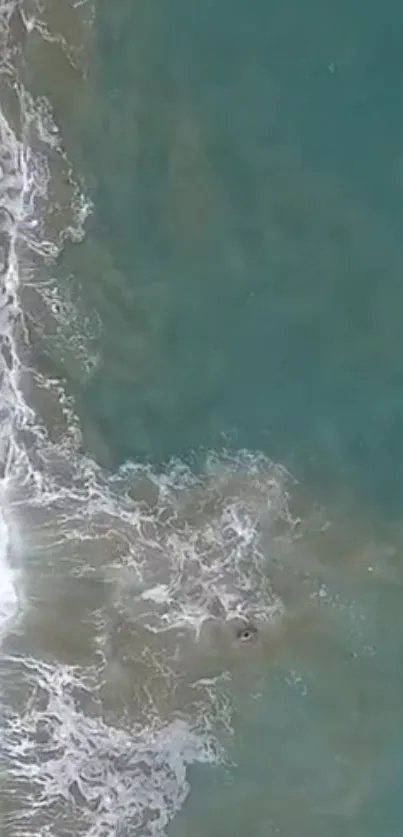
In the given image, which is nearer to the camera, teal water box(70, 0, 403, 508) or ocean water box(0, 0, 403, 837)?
teal water box(70, 0, 403, 508)

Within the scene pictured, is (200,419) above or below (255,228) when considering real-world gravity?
below

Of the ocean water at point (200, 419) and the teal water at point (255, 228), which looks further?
the ocean water at point (200, 419)

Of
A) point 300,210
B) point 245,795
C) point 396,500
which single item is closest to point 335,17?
point 300,210

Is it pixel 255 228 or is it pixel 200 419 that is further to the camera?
pixel 200 419
